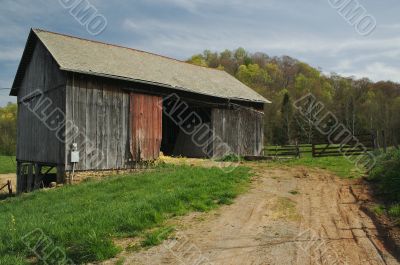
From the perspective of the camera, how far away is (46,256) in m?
6.87

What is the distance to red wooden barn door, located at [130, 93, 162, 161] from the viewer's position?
1808 cm

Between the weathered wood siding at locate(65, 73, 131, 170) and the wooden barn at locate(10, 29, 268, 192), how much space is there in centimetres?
4

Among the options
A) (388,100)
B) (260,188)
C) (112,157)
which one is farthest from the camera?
(388,100)

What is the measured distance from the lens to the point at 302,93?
6644 centimetres

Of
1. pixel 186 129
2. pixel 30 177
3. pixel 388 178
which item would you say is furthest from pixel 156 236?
pixel 186 129

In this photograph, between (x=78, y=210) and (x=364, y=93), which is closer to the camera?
(x=78, y=210)

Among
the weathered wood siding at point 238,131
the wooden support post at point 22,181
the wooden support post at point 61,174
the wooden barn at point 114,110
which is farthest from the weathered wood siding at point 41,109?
the weathered wood siding at point 238,131

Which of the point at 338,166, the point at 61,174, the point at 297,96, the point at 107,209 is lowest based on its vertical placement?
the point at 107,209

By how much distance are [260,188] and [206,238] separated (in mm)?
5069

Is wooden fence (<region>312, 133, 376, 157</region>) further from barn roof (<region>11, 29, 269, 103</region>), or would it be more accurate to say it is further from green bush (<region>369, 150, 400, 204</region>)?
green bush (<region>369, 150, 400, 204</region>)

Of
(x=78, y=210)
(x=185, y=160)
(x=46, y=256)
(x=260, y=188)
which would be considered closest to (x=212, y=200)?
(x=260, y=188)

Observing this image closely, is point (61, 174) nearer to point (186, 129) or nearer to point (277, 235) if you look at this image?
point (186, 129)

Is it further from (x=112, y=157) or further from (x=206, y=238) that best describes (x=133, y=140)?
(x=206, y=238)

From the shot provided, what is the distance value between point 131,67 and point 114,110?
10.0ft
